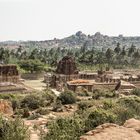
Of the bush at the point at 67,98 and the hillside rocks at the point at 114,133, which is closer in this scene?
the hillside rocks at the point at 114,133

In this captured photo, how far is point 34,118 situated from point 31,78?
4999cm

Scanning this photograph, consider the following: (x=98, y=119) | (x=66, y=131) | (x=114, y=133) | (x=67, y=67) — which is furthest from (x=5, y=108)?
(x=67, y=67)

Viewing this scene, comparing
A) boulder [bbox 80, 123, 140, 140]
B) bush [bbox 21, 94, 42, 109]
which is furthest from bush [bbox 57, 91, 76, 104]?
boulder [bbox 80, 123, 140, 140]

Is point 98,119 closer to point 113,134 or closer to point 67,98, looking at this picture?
point 113,134

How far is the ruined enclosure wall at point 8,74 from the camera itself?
67750mm

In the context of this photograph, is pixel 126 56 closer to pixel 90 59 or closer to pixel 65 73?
pixel 90 59

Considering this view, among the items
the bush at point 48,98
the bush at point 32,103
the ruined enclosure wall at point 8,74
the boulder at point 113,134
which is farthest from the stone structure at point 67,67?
the boulder at point 113,134

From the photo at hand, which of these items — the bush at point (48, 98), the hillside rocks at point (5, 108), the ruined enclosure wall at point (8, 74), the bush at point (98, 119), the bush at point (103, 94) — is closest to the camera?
the bush at point (98, 119)

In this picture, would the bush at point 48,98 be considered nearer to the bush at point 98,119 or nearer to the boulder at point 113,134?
the bush at point 98,119

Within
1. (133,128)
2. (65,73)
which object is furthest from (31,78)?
(133,128)

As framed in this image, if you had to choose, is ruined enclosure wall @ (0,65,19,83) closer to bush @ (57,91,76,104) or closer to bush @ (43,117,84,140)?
bush @ (57,91,76,104)

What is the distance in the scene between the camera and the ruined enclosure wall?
222 ft

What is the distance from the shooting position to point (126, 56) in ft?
405

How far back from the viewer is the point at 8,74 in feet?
225
